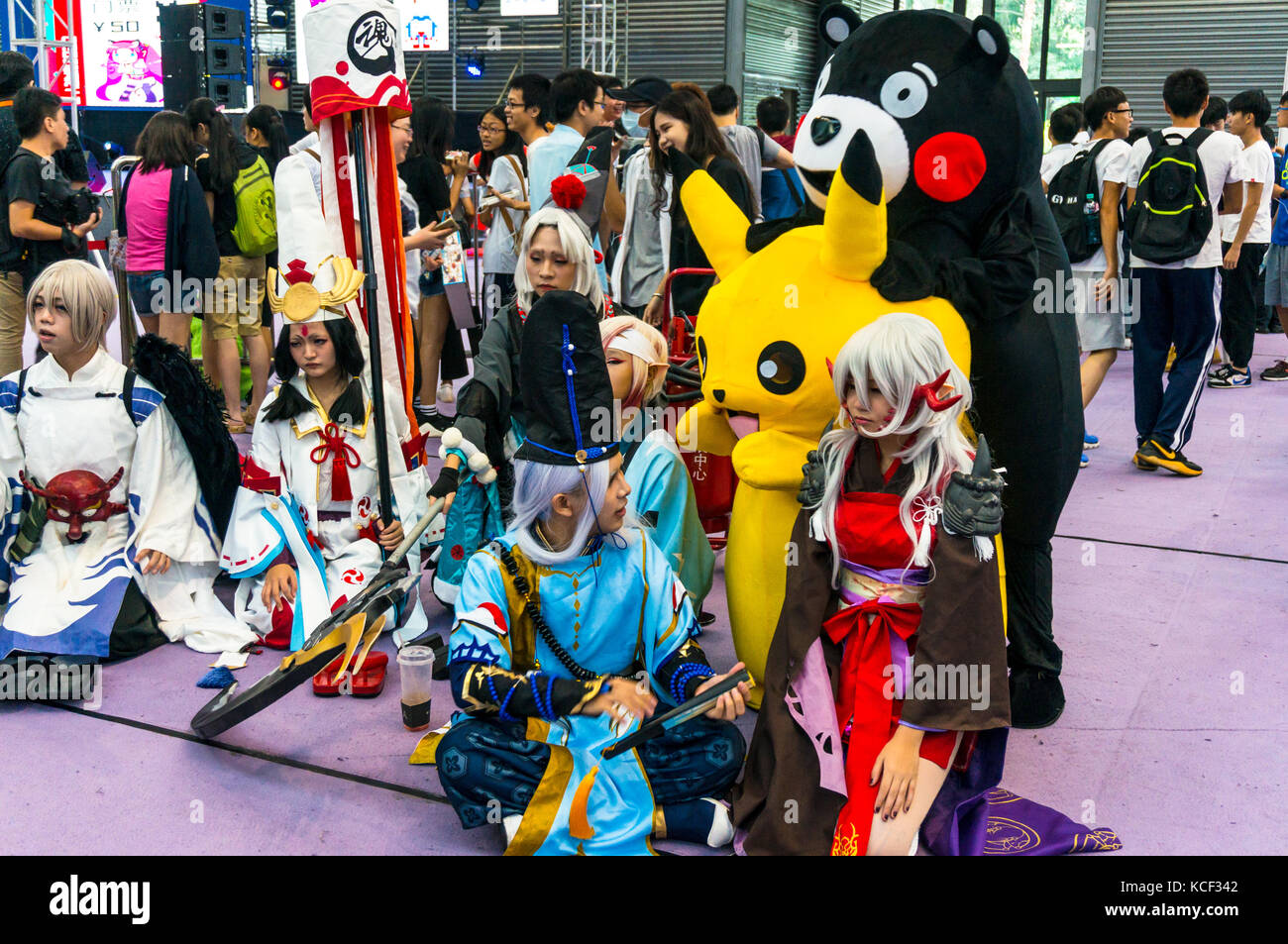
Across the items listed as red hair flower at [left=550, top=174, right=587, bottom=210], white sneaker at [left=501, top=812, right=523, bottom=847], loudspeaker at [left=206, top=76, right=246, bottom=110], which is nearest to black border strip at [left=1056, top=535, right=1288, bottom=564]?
red hair flower at [left=550, top=174, right=587, bottom=210]

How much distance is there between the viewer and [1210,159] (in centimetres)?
589

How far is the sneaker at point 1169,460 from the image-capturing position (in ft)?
19.0

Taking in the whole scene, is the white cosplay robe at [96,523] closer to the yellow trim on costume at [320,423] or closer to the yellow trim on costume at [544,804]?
the yellow trim on costume at [320,423]

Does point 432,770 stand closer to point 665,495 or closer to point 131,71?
point 665,495

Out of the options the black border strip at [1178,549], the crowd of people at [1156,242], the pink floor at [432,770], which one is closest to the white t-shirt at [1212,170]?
the crowd of people at [1156,242]

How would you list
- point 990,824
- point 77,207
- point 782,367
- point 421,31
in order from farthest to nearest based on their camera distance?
point 421,31, point 77,207, point 782,367, point 990,824

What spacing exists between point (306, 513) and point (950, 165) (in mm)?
2236

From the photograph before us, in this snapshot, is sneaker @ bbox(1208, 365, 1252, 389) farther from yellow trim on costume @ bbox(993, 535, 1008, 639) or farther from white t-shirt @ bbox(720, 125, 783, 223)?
yellow trim on costume @ bbox(993, 535, 1008, 639)

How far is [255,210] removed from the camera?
614 centimetres

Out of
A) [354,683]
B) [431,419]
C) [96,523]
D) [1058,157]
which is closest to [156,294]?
[431,419]

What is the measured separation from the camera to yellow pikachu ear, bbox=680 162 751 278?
10.1 ft

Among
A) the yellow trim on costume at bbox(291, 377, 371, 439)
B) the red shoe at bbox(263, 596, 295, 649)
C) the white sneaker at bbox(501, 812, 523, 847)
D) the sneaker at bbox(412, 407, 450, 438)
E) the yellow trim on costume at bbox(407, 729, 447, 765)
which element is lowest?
the yellow trim on costume at bbox(407, 729, 447, 765)

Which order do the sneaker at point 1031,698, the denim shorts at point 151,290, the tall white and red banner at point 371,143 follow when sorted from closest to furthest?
the sneaker at point 1031,698, the tall white and red banner at point 371,143, the denim shorts at point 151,290

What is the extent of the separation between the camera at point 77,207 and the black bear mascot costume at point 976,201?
346 centimetres
